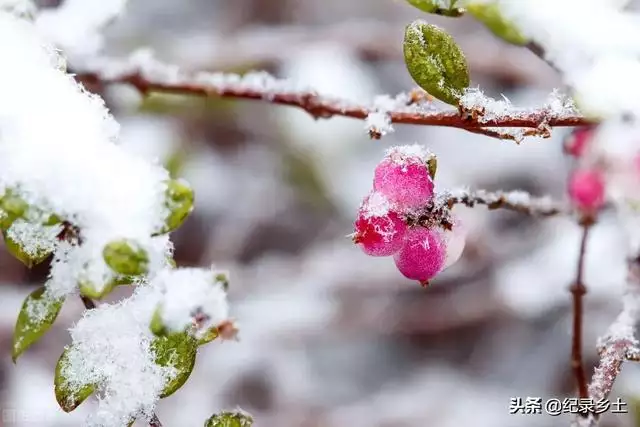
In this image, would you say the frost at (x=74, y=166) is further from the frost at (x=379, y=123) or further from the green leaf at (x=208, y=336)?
the frost at (x=379, y=123)

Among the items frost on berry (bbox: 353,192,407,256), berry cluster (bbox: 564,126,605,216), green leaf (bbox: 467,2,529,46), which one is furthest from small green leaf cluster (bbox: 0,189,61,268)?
berry cluster (bbox: 564,126,605,216)

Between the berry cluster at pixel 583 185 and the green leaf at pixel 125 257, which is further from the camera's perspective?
the berry cluster at pixel 583 185

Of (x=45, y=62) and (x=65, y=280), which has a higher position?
(x=45, y=62)

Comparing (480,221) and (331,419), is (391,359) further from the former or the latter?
(480,221)

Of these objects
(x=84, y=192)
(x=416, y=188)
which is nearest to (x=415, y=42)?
(x=416, y=188)

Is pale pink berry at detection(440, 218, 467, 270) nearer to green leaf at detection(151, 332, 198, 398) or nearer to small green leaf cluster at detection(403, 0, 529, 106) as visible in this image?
small green leaf cluster at detection(403, 0, 529, 106)

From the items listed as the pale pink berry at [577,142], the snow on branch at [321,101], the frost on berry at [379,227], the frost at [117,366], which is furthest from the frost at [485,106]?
the frost at [117,366]

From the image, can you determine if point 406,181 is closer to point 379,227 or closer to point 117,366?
point 379,227
